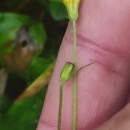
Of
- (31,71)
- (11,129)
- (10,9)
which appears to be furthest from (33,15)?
(11,129)

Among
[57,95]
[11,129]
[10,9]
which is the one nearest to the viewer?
[57,95]

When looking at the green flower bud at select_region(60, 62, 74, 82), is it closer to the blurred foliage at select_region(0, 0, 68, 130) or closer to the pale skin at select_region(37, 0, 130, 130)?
the pale skin at select_region(37, 0, 130, 130)

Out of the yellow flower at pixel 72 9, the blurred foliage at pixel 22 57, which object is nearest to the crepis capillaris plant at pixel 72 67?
the yellow flower at pixel 72 9

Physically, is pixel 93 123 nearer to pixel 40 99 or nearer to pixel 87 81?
pixel 87 81

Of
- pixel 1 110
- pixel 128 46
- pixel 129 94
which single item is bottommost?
pixel 1 110

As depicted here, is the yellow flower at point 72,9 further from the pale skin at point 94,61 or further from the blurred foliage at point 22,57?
the blurred foliage at point 22,57

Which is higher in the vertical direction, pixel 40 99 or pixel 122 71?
pixel 122 71
